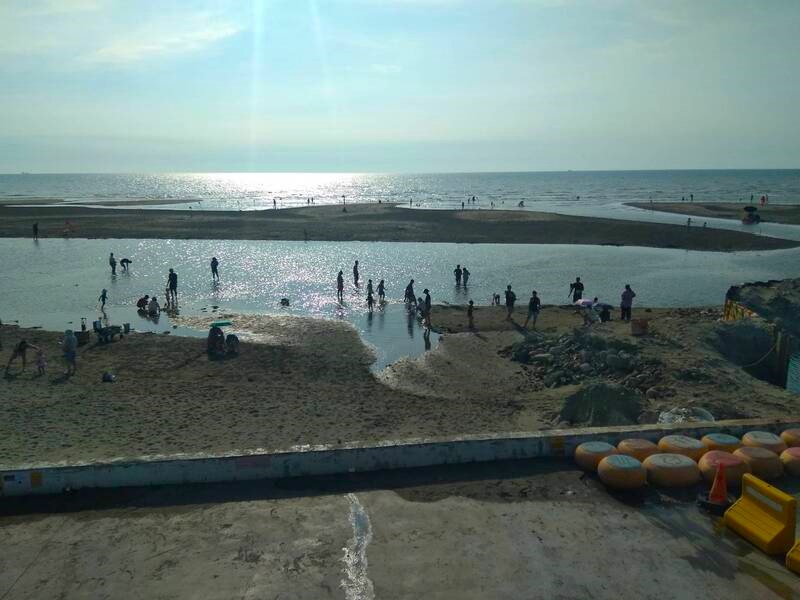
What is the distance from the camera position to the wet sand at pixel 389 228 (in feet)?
165

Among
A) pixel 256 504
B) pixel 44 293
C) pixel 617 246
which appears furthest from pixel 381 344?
pixel 617 246

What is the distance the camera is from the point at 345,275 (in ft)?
118

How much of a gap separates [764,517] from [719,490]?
28.2 inches

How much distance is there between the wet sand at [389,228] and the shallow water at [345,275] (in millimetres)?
2955

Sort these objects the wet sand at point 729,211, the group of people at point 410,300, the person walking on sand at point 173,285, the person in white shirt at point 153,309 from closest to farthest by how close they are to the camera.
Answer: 1. the group of people at point 410,300
2. the person in white shirt at point 153,309
3. the person walking on sand at point 173,285
4. the wet sand at point 729,211

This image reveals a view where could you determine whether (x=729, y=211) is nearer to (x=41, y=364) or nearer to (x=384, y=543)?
(x=41, y=364)

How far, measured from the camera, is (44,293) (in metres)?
30.1

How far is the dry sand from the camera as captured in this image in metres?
12.2

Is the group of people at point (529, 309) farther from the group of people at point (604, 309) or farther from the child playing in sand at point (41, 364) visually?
the child playing in sand at point (41, 364)

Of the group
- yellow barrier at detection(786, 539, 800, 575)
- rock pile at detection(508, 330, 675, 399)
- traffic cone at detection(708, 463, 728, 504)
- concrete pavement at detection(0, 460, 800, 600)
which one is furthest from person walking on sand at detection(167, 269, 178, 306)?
yellow barrier at detection(786, 539, 800, 575)

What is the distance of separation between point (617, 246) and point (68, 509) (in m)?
45.6

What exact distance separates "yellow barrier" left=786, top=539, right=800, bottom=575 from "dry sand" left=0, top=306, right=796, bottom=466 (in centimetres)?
602

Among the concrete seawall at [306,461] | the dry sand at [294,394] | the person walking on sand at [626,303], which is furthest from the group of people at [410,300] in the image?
the concrete seawall at [306,461]

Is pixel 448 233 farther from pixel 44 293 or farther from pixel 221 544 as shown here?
pixel 221 544
